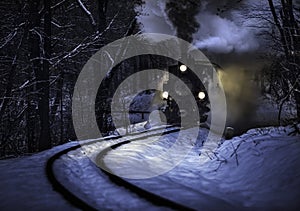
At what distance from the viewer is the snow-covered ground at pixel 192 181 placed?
535cm

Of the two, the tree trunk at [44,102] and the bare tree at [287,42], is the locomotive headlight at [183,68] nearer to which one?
the bare tree at [287,42]

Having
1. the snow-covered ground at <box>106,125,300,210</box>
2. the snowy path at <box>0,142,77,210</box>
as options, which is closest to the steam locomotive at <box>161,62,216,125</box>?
the snow-covered ground at <box>106,125,300,210</box>

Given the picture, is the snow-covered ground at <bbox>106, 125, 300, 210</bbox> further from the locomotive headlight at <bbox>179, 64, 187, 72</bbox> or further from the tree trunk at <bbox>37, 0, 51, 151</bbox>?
the locomotive headlight at <bbox>179, 64, 187, 72</bbox>

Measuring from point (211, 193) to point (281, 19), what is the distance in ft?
38.3

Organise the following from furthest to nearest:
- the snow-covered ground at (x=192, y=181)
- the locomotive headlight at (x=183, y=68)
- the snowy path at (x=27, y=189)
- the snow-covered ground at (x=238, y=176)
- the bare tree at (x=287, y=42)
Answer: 1. the locomotive headlight at (x=183, y=68)
2. the bare tree at (x=287, y=42)
3. the snow-covered ground at (x=238, y=176)
4. the snow-covered ground at (x=192, y=181)
5. the snowy path at (x=27, y=189)

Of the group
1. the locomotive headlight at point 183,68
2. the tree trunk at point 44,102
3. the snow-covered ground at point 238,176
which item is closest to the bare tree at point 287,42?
the snow-covered ground at point 238,176

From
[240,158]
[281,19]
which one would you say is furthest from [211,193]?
[281,19]

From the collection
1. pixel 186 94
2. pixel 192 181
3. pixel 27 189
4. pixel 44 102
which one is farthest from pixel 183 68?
pixel 27 189

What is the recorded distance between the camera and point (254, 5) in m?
14.9

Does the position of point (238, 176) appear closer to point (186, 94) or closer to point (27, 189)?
point (27, 189)

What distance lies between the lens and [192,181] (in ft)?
23.5

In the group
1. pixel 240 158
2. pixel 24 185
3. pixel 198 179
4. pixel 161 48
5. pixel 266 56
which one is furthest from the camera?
pixel 161 48

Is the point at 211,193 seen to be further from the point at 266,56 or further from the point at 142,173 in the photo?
the point at 266,56

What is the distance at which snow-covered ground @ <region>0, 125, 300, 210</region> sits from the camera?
535 cm
